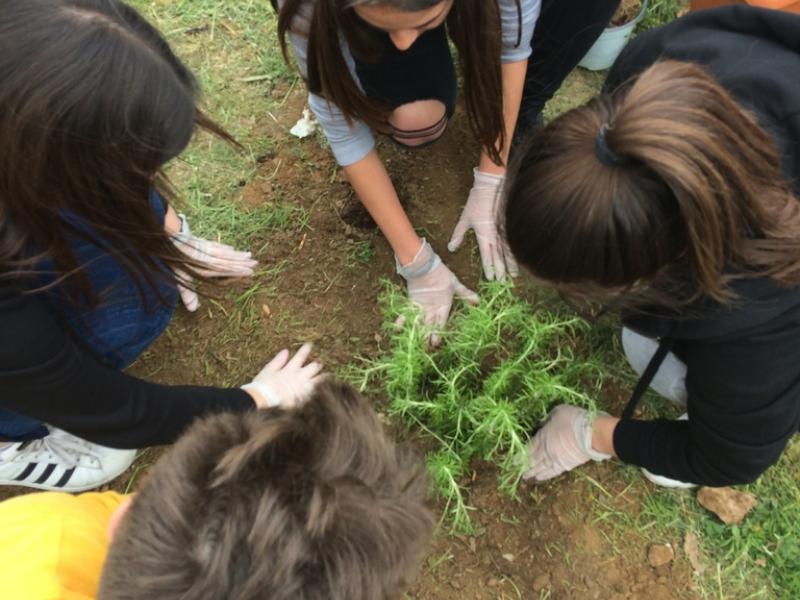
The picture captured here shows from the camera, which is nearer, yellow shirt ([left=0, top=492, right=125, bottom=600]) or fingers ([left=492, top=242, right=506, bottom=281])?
yellow shirt ([left=0, top=492, right=125, bottom=600])

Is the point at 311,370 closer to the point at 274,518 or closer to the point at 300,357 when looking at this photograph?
the point at 300,357

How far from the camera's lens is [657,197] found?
0.88 meters

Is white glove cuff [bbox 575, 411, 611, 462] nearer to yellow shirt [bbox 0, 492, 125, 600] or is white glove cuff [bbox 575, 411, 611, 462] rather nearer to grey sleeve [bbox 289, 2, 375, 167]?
→ grey sleeve [bbox 289, 2, 375, 167]

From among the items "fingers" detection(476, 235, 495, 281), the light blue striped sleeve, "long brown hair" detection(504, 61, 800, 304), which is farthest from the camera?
"fingers" detection(476, 235, 495, 281)

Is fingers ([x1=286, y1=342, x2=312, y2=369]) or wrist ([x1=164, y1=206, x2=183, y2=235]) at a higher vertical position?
wrist ([x1=164, y1=206, x2=183, y2=235])

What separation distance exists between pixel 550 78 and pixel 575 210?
3.87 feet

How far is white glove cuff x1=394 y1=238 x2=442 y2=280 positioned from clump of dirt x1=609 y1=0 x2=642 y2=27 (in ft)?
3.80

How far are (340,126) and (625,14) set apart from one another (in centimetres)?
127

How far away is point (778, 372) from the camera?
1105 mm

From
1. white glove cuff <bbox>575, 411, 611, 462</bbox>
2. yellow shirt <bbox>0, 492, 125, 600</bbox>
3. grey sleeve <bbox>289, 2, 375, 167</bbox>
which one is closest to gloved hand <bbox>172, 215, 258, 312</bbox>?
grey sleeve <bbox>289, 2, 375, 167</bbox>

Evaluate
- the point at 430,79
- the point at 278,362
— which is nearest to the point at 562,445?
the point at 278,362

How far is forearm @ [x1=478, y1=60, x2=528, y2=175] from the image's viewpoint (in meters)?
1.67

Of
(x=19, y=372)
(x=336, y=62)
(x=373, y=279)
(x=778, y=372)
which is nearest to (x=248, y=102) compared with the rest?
(x=373, y=279)

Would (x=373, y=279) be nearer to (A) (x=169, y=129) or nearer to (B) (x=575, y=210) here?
(A) (x=169, y=129)
